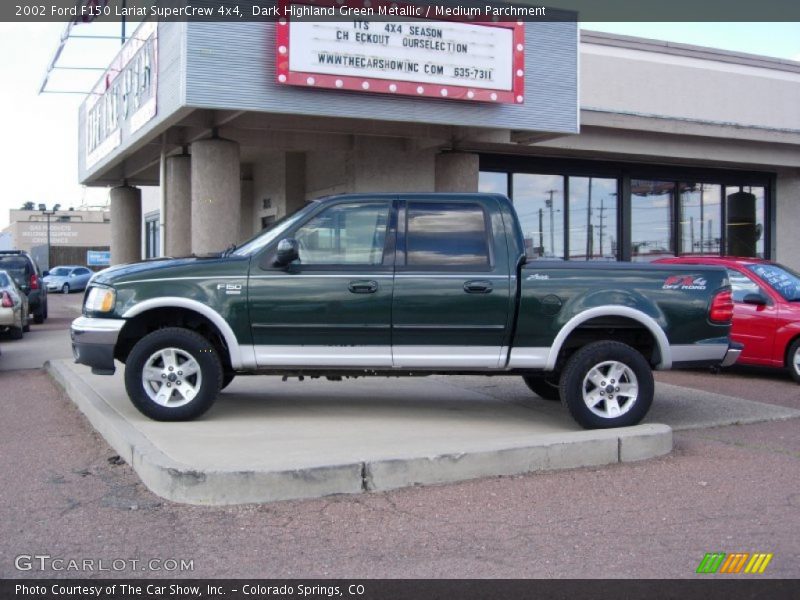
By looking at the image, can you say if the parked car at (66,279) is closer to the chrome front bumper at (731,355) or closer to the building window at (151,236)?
the building window at (151,236)

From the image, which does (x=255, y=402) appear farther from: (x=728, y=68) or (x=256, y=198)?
(x=728, y=68)

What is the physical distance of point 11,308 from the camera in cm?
1653

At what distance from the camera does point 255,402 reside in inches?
343

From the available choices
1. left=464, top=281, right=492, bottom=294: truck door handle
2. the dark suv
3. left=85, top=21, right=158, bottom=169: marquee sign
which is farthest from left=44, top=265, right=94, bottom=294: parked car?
left=464, top=281, right=492, bottom=294: truck door handle

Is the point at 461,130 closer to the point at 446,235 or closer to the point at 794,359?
the point at 794,359

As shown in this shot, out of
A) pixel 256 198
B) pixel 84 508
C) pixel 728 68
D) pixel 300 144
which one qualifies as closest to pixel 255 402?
pixel 84 508

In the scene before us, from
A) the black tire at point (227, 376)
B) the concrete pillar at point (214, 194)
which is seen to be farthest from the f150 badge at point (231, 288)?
the concrete pillar at point (214, 194)

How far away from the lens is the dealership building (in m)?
13.5

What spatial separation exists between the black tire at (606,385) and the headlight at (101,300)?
3.89m

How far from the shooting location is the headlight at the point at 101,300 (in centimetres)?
732

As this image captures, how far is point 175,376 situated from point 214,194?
26.5ft

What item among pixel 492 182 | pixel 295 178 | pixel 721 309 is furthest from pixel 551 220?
pixel 721 309
